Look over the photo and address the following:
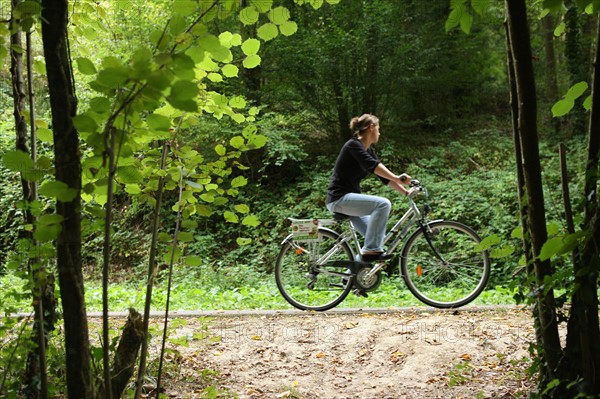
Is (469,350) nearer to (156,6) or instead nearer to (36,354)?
(36,354)

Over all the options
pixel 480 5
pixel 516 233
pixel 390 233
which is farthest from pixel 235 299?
pixel 480 5

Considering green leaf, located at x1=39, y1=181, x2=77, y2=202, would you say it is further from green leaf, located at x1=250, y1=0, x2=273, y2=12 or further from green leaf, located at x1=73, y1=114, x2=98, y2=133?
green leaf, located at x1=250, y1=0, x2=273, y2=12

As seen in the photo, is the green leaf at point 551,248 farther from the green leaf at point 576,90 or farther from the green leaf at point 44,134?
the green leaf at point 44,134

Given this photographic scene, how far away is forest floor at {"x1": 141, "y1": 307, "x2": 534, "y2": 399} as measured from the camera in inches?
136

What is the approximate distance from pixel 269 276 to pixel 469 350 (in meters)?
5.13

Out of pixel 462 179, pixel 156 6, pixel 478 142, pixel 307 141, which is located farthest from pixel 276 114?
pixel 478 142

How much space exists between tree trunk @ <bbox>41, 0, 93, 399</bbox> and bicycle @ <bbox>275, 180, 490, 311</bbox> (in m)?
4.24

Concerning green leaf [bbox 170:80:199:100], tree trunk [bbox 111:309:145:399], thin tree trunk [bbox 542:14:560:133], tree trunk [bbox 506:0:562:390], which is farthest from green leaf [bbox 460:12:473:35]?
thin tree trunk [bbox 542:14:560:133]

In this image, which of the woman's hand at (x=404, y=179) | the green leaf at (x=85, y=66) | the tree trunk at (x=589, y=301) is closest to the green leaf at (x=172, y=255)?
the green leaf at (x=85, y=66)

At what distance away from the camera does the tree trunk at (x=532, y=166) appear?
2023mm

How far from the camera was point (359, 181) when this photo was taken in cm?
546

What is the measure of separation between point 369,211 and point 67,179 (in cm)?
417

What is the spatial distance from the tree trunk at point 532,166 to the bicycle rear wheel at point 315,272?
11.6 feet

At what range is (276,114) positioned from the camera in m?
11.6
